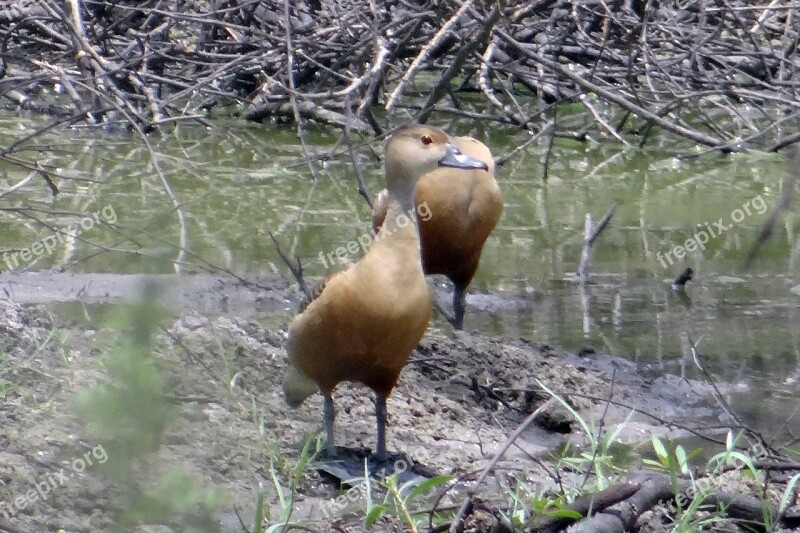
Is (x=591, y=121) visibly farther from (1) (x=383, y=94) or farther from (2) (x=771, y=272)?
(2) (x=771, y=272)

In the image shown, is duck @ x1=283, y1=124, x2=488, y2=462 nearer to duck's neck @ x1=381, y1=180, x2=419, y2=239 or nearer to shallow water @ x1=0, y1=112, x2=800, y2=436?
duck's neck @ x1=381, y1=180, x2=419, y2=239

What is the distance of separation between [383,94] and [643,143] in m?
2.25

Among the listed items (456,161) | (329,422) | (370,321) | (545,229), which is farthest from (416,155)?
(545,229)

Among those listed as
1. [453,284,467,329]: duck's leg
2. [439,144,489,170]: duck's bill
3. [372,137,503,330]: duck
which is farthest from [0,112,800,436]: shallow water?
[439,144,489,170]: duck's bill

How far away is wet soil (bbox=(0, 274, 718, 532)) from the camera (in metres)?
3.21

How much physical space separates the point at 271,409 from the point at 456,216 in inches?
72.0

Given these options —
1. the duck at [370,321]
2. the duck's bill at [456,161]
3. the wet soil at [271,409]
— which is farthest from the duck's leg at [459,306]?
the duck at [370,321]

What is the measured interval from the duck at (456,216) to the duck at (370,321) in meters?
1.65

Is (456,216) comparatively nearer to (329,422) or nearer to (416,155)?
(416,155)

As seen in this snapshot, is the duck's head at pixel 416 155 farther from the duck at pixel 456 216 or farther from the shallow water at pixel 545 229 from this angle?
the duck at pixel 456 216

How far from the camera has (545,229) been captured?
761cm

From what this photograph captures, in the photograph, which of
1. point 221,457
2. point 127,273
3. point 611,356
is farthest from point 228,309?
point 221,457

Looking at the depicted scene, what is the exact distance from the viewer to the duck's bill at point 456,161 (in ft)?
15.1

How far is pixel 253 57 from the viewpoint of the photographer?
9.25 metres
